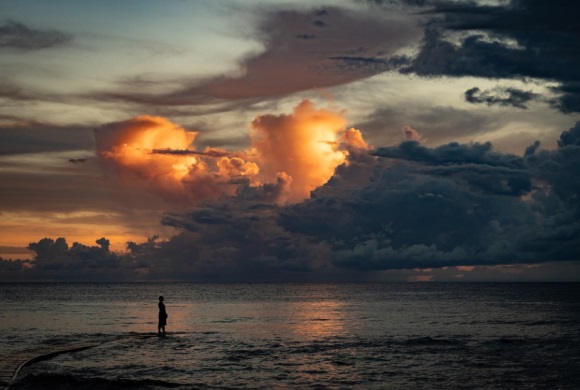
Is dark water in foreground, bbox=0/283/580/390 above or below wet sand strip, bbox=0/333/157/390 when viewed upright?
below

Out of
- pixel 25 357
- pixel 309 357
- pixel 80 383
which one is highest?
pixel 25 357

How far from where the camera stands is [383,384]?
36.5 metres

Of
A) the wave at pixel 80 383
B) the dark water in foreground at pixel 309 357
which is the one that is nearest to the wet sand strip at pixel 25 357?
the dark water in foreground at pixel 309 357

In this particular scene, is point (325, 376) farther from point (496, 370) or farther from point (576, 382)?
point (576, 382)

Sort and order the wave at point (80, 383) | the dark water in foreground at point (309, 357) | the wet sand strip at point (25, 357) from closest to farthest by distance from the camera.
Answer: the wave at point (80, 383), the wet sand strip at point (25, 357), the dark water in foreground at point (309, 357)

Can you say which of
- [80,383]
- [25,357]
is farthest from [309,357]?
[25,357]

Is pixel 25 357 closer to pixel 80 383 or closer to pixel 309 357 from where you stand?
pixel 80 383

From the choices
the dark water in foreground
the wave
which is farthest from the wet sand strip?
the wave

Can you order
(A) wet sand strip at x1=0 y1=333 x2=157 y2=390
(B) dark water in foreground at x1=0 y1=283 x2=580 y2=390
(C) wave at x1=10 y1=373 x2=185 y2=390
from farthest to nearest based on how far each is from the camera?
(B) dark water in foreground at x1=0 y1=283 x2=580 y2=390 < (A) wet sand strip at x1=0 y1=333 x2=157 y2=390 < (C) wave at x1=10 y1=373 x2=185 y2=390

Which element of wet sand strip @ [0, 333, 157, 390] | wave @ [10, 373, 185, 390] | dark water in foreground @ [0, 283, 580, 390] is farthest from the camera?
dark water in foreground @ [0, 283, 580, 390]

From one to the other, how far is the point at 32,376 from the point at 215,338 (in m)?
26.6

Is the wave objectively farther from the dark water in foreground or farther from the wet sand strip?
the wet sand strip

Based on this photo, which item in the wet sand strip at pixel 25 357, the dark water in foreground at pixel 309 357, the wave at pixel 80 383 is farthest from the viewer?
the dark water in foreground at pixel 309 357

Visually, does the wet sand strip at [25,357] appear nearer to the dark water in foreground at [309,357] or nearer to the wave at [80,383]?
the dark water in foreground at [309,357]
